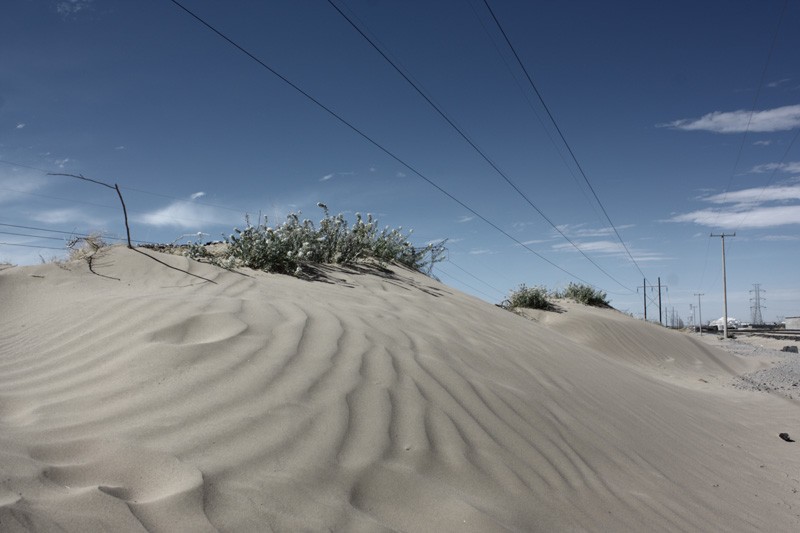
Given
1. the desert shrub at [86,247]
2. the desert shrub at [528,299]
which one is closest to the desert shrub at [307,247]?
the desert shrub at [86,247]

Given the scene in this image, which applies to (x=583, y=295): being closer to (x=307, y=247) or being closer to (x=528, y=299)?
(x=528, y=299)

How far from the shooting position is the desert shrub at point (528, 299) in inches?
561

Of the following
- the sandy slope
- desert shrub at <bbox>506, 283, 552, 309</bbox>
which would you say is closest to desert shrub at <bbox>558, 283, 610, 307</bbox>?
desert shrub at <bbox>506, 283, 552, 309</bbox>

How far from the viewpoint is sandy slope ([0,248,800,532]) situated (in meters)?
2.00

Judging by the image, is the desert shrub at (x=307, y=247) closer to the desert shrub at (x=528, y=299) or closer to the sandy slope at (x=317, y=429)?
the sandy slope at (x=317, y=429)

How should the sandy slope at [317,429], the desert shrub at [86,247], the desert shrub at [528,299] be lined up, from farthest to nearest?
the desert shrub at [528,299] < the desert shrub at [86,247] < the sandy slope at [317,429]

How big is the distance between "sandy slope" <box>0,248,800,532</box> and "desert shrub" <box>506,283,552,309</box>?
8800mm

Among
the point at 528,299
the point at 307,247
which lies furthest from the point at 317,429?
the point at 528,299

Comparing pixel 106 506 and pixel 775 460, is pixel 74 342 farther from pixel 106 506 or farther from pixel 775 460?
pixel 775 460

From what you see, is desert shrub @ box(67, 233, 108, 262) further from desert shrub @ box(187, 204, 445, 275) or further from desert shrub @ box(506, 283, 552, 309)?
desert shrub @ box(506, 283, 552, 309)

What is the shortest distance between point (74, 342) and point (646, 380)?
20.7ft

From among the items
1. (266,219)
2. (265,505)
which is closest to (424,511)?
(265,505)

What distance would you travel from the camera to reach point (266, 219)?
7375 mm

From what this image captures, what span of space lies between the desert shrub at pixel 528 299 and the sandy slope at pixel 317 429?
8800 mm
